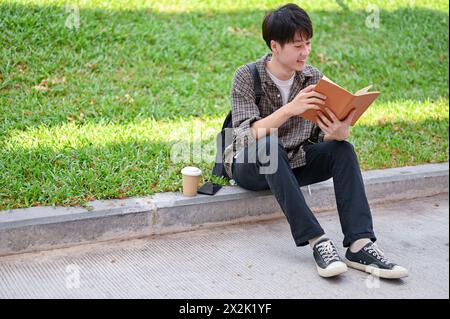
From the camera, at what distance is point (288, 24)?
3.78 m

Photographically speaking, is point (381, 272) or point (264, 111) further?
point (264, 111)

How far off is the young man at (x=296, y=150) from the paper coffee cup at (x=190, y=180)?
0.74 feet

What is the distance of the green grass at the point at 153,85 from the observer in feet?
14.3

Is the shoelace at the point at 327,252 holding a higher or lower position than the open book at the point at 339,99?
lower

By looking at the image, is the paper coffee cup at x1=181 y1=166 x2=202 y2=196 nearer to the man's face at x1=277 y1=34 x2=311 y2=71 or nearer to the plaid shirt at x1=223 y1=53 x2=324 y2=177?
the plaid shirt at x1=223 y1=53 x2=324 y2=177

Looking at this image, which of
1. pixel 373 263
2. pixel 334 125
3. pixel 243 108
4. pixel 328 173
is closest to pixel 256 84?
pixel 243 108

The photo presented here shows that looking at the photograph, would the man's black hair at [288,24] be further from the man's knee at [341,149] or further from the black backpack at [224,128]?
the man's knee at [341,149]

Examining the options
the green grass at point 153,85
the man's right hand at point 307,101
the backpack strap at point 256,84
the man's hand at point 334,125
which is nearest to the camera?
the man's right hand at point 307,101

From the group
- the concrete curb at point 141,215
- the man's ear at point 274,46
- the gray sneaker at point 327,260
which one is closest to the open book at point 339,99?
the man's ear at point 274,46

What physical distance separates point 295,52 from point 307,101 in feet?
1.31

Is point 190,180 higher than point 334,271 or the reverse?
higher

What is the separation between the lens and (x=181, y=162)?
184 inches

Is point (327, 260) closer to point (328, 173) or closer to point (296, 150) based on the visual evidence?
point (328, 173)
